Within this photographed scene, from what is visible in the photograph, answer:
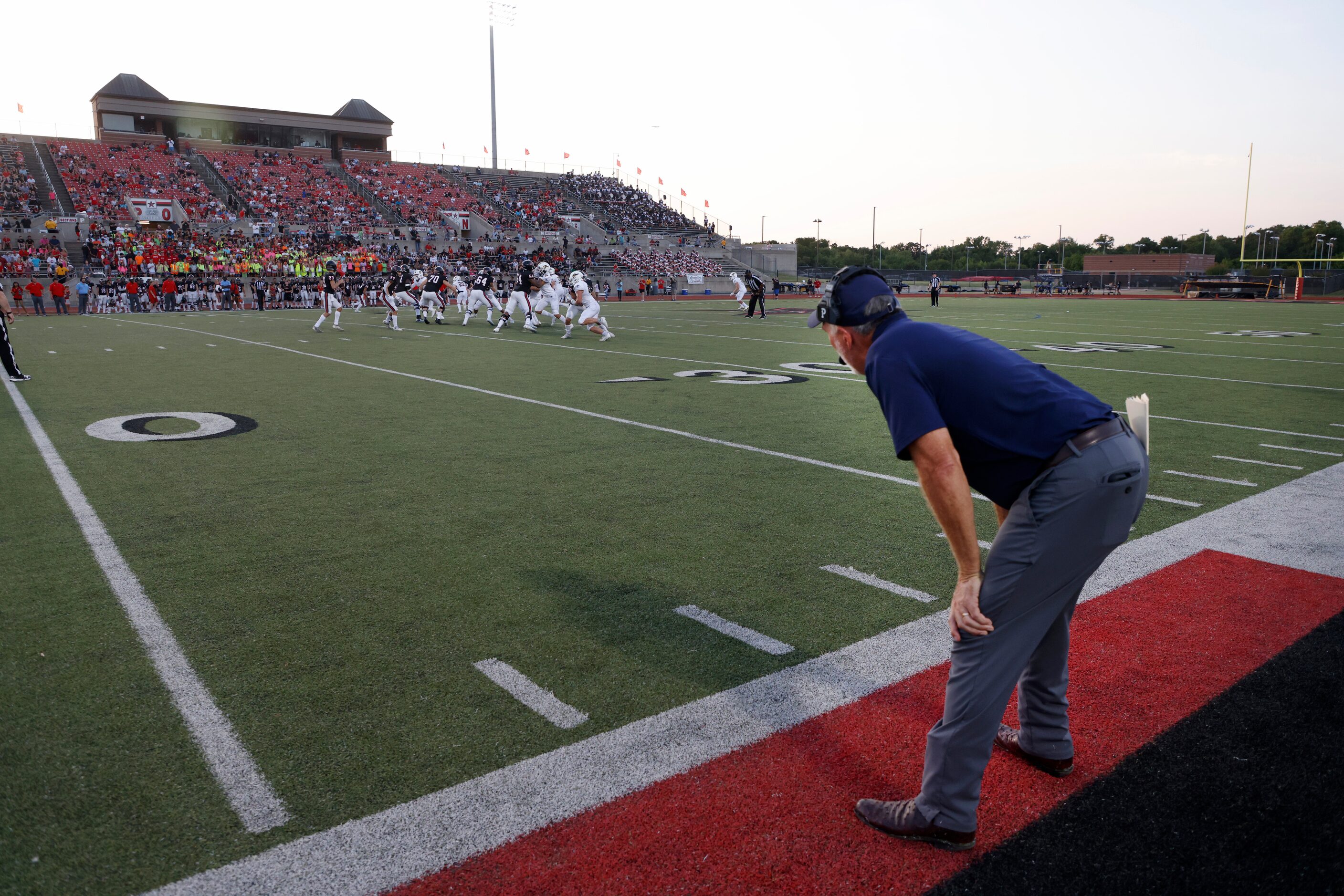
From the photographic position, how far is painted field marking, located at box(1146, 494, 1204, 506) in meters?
6.08

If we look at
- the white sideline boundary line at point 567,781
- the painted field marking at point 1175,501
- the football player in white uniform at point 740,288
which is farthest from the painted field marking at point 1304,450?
the football player in white uniform at point 740,288

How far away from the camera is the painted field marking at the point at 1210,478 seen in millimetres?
6680

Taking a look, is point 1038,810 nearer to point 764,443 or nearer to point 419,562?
point 419,562

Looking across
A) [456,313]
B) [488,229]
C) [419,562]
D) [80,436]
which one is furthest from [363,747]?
[488,229]

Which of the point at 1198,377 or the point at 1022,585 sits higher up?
the point at 1022,585

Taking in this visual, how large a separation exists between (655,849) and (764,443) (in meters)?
5.87

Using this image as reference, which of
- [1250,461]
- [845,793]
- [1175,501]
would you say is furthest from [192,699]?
[1250,461]

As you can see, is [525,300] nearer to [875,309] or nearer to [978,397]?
[875,309]

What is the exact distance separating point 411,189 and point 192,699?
6275 centimetres

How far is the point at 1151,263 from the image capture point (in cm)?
9188

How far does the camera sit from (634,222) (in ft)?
221

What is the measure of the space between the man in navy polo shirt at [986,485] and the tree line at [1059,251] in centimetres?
9210

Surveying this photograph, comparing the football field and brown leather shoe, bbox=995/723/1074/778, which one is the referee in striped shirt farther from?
brown leather shoe, bbox=995/723/1074/778

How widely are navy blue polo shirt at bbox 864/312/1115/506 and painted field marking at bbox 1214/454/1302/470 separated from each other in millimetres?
6011
